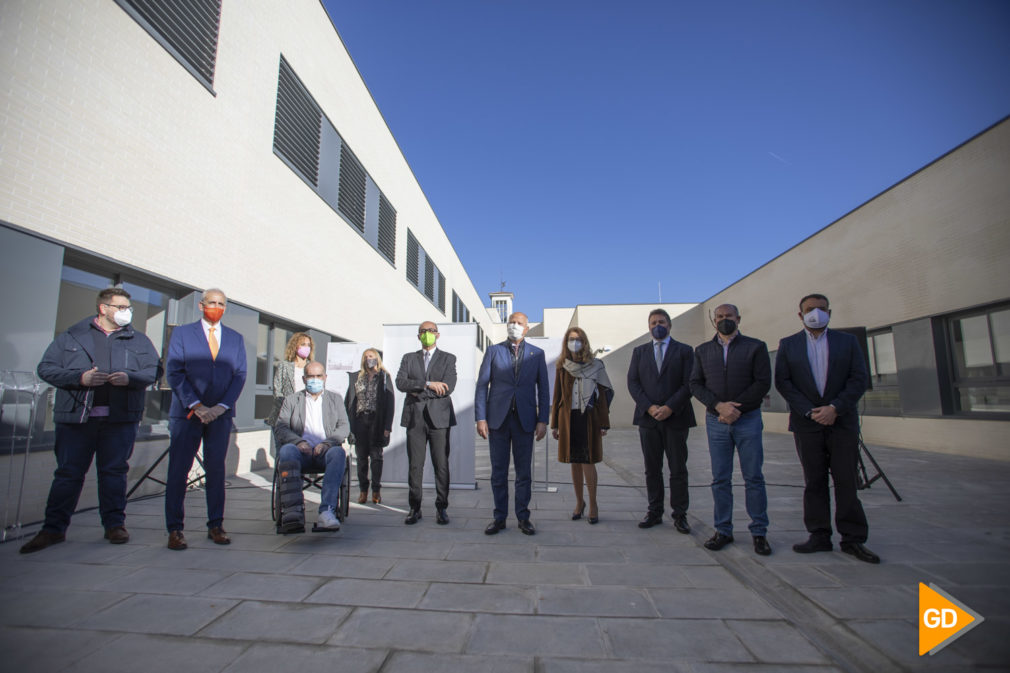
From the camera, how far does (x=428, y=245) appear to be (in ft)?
58.1

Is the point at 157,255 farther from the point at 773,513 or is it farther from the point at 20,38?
the point at 773,513

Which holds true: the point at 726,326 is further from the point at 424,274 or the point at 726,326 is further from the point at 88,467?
the point at 424,274

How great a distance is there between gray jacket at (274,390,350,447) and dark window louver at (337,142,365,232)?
673cm

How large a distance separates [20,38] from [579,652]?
5864 mm

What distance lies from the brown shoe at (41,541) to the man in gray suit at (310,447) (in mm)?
1526

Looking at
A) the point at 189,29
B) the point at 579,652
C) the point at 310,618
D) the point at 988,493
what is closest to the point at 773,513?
the point at 988,493

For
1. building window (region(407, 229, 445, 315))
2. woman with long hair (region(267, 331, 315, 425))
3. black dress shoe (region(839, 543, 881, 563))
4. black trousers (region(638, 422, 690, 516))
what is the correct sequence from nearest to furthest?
black dress shoe (region(839, 543, 881, 563)) < black trousers (region(638, 422, 690, 516)) < woman with long hair (region(267, 331, 315, 425)) < building window (region(407, 229, 445, 315))

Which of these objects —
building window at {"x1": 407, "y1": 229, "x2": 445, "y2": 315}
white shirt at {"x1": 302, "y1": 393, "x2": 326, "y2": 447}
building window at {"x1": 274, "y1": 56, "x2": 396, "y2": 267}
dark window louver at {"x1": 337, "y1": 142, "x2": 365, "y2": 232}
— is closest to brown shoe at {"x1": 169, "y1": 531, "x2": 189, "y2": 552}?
white shirt at {"x1": 302, "y1": 393, "x2": 326, "y2": 447}

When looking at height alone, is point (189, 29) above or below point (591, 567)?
above

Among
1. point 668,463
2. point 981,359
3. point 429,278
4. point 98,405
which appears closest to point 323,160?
point 98,405

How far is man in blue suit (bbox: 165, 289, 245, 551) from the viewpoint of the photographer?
3365mm

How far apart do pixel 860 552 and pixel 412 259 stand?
1425 cm

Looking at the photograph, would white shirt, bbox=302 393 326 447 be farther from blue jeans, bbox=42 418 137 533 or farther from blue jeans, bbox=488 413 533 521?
blue jeans, bbox=488 413 533 521

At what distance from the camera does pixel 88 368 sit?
11.1 feet
